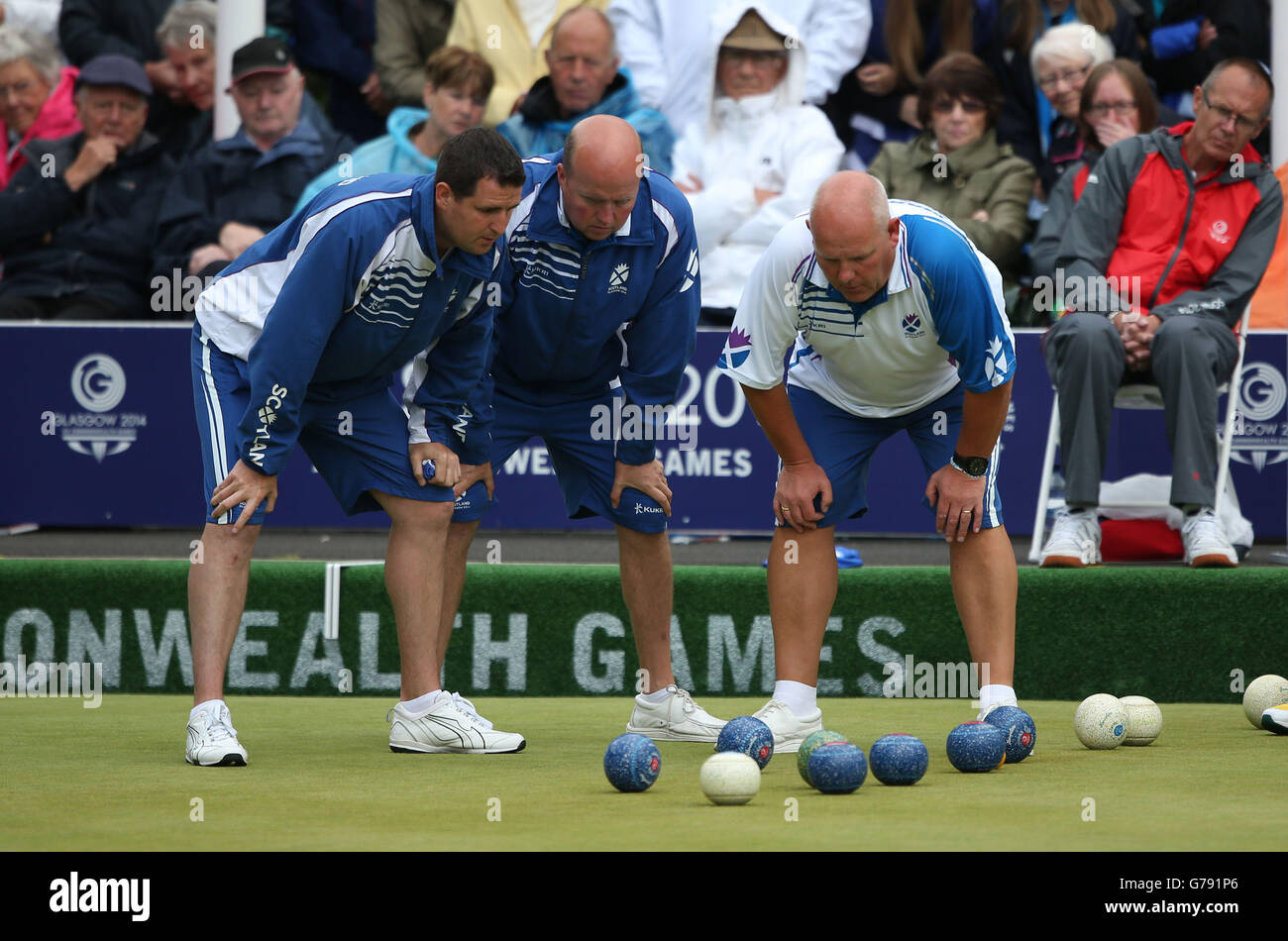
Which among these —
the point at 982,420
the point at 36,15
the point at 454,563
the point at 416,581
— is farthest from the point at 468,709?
the point at 36,15

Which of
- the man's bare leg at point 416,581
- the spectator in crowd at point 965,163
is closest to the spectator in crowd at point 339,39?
the spectator in crowd at point 965,163

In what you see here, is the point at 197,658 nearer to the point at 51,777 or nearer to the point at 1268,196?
the point at 51,777

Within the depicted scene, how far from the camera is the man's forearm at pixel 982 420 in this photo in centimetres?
414

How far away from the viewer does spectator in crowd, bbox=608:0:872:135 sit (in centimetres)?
817

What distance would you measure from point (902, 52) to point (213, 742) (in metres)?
5.57

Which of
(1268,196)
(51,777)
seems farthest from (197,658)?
(1268,196)

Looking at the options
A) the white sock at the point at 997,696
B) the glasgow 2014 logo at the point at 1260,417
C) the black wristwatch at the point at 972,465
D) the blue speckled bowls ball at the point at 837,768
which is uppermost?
the glasgow 2014 logo at the point at 1260,417

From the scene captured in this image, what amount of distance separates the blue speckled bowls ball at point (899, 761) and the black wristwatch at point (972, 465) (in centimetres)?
90

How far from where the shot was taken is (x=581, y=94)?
25.3ft

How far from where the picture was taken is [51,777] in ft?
12.5

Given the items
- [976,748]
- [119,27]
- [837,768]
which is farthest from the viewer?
[119,27]

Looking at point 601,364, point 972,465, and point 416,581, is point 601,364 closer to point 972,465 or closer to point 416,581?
point 416,581

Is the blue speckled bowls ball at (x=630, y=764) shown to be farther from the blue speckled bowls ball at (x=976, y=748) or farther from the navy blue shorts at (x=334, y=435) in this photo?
the navy blue shorts at (x=334, y=435)

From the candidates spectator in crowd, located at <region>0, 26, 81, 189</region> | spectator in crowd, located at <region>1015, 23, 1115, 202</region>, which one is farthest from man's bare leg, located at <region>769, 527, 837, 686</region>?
spectator in crowd, located at <region>0, 26, 81, 189</region>
